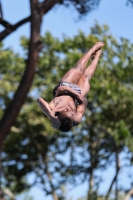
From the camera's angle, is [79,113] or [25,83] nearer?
[79,113]

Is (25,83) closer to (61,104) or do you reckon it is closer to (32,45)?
(32,45)

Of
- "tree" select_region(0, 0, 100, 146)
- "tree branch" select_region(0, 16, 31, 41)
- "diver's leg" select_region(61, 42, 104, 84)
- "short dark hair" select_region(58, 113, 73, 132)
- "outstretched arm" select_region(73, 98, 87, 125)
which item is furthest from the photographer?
"tree" select_region(0, 0, 100, 146)

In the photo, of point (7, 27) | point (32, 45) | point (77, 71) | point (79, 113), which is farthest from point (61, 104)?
point (32, 45)

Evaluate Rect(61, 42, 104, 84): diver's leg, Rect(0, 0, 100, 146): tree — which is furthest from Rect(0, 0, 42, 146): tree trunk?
Rect(61, 42, 104, 84): diver's leg

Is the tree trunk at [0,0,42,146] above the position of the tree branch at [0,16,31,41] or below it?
below

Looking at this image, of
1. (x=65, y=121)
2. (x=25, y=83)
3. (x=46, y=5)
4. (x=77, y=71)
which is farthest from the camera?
(x=25, y=83)

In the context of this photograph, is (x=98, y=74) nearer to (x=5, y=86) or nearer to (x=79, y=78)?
(x=5, y=86)

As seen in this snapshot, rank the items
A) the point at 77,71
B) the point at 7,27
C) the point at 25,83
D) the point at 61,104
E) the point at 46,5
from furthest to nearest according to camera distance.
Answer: the point at 25,83 → the point at 46,5 → the point at 7,27 → the point at 77,71 → the point at 61,104

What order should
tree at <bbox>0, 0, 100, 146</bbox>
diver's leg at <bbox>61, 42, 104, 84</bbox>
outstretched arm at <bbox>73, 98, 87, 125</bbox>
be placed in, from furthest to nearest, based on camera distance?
1. tree at <bbox>0, 0, 100, 146</bbox>
2. diver's leg at <bbox>61, 42, 104, 84</bbox>
3. outstretched arm at <bbox>73, 98, 87, 125</bbox>

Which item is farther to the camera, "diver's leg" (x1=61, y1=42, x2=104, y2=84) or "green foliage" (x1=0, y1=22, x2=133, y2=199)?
"green foliage" (x1=0, y1=22, x2=133, y2=199)

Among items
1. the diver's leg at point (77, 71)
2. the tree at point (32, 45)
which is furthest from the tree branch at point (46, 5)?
the diver's leg at point (77, 71)

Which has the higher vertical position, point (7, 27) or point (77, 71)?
point (7, 27)

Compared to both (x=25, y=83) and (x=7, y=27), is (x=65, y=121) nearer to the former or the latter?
(x=7, y=27)

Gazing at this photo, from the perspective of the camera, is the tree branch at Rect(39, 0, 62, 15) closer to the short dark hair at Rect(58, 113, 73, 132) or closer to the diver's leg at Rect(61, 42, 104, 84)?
the diver's leg at Rect(61, 42, 104, 84)
